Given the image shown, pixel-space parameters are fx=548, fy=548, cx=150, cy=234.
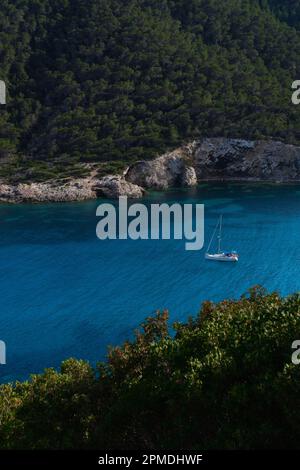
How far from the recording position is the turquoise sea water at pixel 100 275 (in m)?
28.8

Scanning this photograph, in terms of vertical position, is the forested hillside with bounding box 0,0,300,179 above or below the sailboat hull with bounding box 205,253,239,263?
above

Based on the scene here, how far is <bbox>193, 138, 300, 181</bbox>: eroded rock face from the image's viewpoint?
72.1 meters

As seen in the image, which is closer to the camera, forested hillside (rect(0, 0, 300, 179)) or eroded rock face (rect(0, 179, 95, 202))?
eroded rock face (rect(0, 179, 95, 202))

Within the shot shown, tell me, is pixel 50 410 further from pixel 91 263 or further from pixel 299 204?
pixel 299 204

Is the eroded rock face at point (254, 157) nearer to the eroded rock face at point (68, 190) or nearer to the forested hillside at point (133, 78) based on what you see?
the forested hillside at point (133, 78)

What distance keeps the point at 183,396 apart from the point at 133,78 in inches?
2832

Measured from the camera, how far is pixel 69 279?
38.2 m

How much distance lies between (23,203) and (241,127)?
3071 cm

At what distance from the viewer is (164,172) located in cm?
7012

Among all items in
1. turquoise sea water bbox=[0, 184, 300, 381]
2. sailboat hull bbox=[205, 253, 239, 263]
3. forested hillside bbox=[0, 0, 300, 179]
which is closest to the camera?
turquoise sea water bbox=[0, 184, 300, 381]

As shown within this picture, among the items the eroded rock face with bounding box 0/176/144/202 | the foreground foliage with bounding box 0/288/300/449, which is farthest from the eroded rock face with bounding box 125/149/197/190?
the foreground foliage with bounding box 0/288/300/449

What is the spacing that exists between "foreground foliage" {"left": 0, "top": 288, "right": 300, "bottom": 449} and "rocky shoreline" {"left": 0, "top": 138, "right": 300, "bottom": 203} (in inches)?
1988

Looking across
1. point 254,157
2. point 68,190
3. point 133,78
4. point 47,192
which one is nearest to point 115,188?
point 68,190

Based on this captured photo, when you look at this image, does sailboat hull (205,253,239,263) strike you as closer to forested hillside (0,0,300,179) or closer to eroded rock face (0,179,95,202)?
eroded rock face (0,179,95,202)
